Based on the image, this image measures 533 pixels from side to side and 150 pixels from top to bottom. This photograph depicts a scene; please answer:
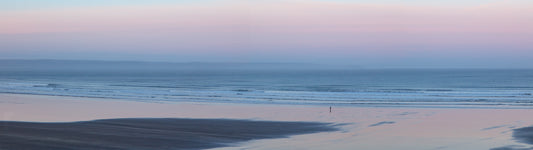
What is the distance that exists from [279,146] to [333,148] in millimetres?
1447

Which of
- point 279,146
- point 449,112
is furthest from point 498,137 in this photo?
point 449,112

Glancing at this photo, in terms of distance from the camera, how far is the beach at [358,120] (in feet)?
48.2

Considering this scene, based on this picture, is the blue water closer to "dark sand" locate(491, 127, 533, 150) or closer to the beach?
the beach

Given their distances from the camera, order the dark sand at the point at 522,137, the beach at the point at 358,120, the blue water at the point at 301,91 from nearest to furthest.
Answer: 1. the dark sand at the point at 522,137
2. the beach at the point at 358,120
3. the blue water at the point at 301,91

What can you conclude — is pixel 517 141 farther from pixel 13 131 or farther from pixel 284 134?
pixel 13 131

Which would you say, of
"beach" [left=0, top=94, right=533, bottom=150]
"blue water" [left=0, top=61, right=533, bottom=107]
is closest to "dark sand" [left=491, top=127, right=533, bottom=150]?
"beach" [left=0, top=94, right=533, bottom=150]

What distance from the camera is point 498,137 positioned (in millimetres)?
15891

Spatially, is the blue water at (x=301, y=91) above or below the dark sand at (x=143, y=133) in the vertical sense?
above

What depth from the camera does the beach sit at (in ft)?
48.2

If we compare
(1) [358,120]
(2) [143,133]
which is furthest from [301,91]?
(2) [143,133]

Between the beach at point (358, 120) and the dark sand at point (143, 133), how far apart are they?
2.62ft

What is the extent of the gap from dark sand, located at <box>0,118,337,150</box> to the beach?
798mm

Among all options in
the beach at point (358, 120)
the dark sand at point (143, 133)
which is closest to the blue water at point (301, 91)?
the beach at point (358, 120)

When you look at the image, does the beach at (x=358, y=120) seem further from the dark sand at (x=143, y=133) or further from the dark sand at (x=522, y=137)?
the dark sand at (x=143, y=133)
